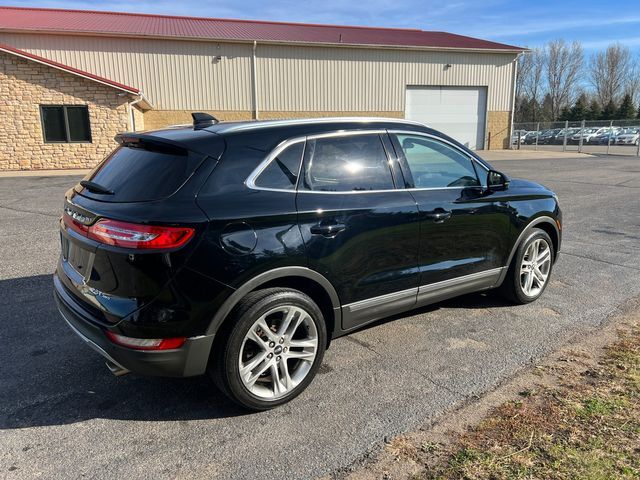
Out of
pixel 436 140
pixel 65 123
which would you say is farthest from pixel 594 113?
pixel 436 140

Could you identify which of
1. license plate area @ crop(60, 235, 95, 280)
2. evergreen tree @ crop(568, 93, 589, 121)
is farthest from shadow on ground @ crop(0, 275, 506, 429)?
evergreen tree @ crop(568, 93, 589, 121)

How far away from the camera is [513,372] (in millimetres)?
3562

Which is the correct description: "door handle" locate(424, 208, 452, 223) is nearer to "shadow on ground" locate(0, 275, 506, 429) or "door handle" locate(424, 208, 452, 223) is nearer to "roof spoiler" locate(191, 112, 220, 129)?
"roof spoiler" locate(191, 112, 220, 129)

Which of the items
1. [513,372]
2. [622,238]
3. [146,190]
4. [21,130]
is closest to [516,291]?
[513,372]

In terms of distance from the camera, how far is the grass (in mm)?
2514

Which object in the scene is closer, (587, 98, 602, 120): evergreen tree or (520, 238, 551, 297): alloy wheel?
(520, 238, 551, 297): alloy wheel

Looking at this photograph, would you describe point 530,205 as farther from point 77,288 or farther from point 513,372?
point 77,288

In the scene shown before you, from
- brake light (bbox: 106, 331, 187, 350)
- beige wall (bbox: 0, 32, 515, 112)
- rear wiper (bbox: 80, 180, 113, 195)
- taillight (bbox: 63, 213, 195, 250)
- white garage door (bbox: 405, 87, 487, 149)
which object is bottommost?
brake light (bbox: 106, 331, 187, 350)

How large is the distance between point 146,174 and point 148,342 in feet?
3.28

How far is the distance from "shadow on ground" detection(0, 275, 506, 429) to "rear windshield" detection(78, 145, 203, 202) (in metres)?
1.28

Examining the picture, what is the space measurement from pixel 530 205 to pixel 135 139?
139 inches

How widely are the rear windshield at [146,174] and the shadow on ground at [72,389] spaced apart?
128cm

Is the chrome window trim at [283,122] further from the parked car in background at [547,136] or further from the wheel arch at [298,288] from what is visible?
the parked car in background at [547,136]

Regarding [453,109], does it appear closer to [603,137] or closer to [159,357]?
[603,137]
